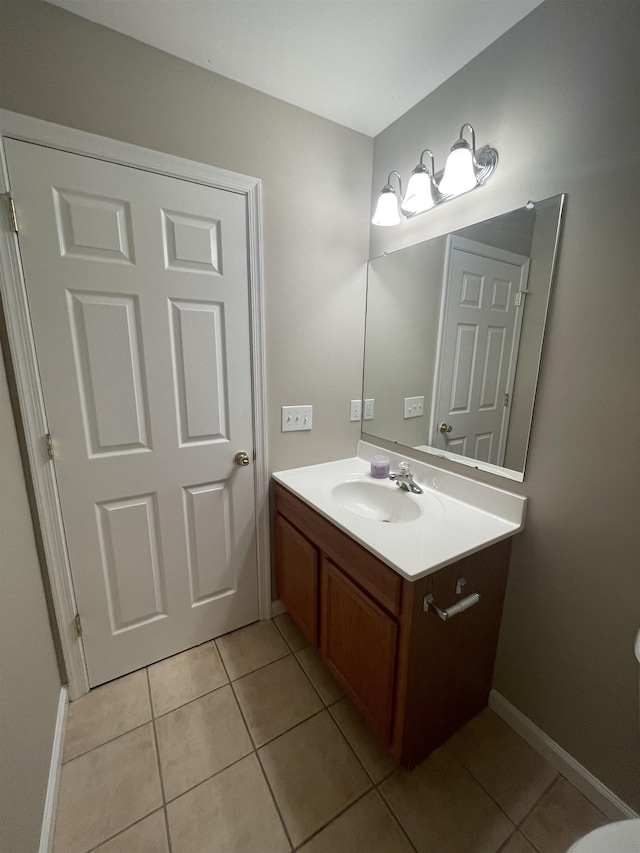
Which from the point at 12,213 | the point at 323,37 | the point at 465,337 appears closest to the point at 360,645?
the point at 465,337

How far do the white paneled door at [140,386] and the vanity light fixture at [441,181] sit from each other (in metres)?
0.63

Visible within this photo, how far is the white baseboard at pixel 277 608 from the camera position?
5.94 ft

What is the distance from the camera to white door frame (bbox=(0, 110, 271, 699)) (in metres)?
1.04

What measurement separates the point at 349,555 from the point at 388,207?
1428 millimetres

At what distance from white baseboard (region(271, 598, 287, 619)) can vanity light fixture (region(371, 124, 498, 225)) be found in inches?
76.2

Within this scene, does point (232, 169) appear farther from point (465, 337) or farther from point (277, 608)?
point (277, 608)

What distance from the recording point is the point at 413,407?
162 cm

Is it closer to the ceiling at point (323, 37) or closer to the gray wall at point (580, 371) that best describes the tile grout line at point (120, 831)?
the gray wall at point (580, 371)

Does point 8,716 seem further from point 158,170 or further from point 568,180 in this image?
point 568,180

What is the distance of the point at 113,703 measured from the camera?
4.48 feet

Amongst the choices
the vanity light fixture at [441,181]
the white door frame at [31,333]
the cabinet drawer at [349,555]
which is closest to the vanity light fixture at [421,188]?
the vanity light fixture at [441,181]

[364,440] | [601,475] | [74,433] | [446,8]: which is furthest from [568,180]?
[74,433]

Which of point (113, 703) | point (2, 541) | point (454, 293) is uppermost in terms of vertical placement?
point (454, 293)

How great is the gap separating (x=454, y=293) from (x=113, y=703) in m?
2.17
